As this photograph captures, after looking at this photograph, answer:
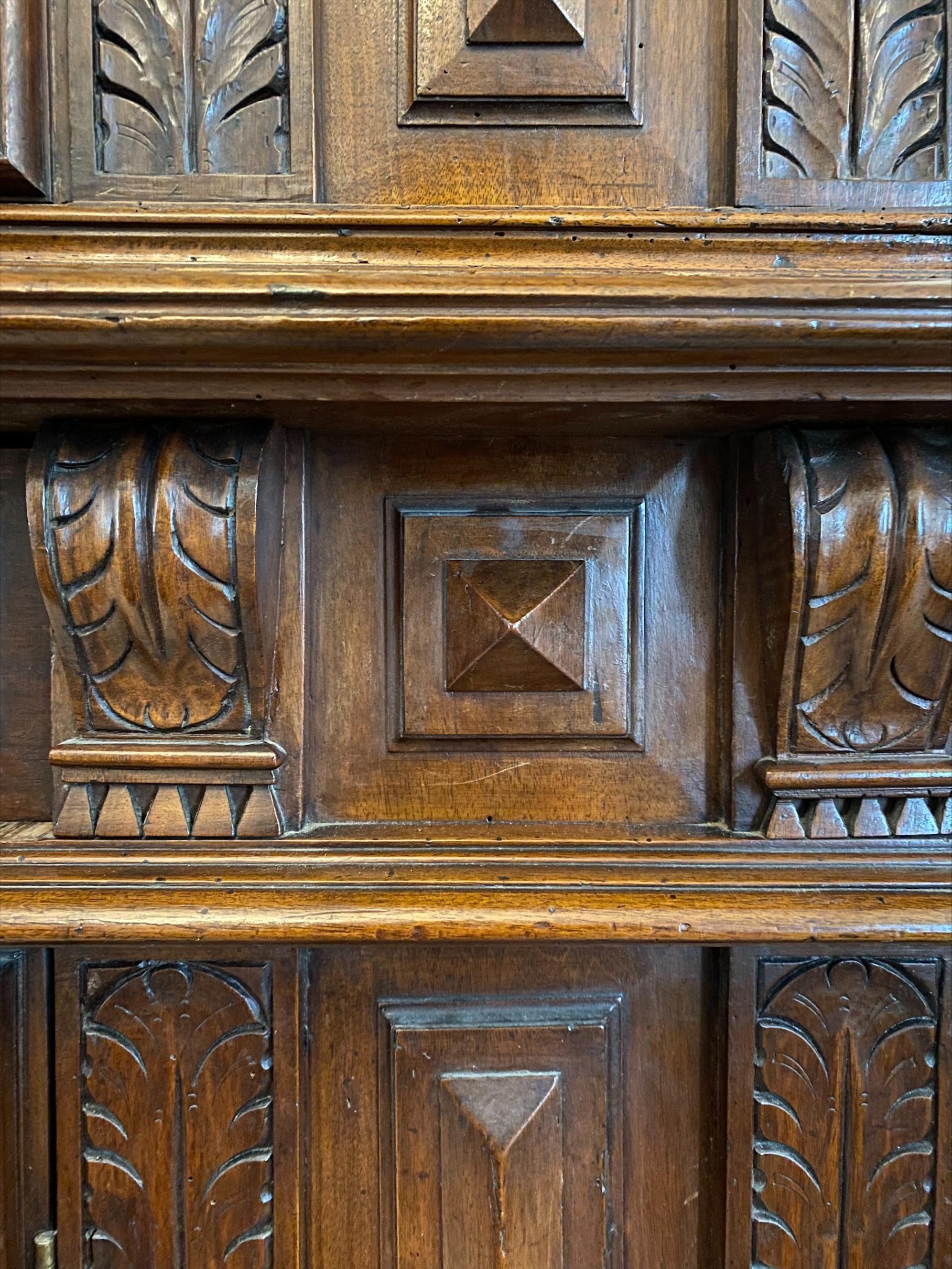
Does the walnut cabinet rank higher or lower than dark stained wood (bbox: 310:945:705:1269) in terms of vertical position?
higher

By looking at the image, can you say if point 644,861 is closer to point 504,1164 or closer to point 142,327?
point 504,1164

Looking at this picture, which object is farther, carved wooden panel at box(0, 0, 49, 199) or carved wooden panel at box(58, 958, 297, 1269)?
carved wooden panel at box(58, 958, 297, 1269)

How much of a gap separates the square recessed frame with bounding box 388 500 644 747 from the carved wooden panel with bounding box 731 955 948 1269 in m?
0.27

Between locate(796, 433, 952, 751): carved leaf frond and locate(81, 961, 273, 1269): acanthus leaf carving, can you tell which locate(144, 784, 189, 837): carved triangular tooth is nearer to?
locate(81, 961, 273, 1269): acanthus leaf carving

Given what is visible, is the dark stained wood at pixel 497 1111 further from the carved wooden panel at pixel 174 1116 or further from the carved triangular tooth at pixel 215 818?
the carved triangular tooth at pixel 215 818

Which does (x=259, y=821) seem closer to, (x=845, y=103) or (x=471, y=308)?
(x=471, y=308)

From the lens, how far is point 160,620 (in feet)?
1.75

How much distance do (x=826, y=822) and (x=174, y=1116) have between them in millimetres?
570

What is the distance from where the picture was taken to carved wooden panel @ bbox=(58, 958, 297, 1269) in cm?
60

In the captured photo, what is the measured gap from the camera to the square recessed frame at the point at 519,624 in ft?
1.96

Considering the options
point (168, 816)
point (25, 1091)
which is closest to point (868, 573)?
point (168, 816)

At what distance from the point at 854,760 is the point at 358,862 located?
0.39m

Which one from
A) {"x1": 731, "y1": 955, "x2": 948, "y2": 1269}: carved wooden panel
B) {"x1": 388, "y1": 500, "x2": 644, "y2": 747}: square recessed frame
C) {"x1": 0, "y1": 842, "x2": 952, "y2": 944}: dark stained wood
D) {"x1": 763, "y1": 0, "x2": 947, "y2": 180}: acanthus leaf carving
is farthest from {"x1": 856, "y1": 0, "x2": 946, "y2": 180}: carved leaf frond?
{"x1": 731, "y1": 955, "x2": 948, "y2": 1269}: carved wooden panel

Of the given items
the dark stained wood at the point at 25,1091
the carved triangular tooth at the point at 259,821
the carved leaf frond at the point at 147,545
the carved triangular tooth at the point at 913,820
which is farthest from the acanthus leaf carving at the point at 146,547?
the carved triangular tooth at the point at 913,820
